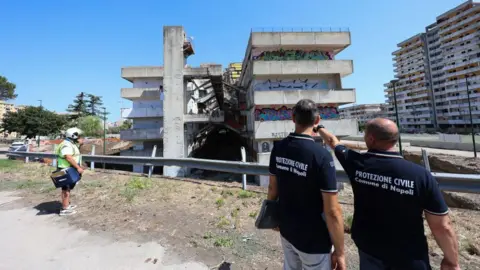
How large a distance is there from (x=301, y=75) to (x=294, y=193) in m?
17.3

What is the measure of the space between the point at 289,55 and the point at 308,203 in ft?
59.6

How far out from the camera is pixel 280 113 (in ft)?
58.1

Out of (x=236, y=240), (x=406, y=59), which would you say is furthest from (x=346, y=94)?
(x=406, y=59)

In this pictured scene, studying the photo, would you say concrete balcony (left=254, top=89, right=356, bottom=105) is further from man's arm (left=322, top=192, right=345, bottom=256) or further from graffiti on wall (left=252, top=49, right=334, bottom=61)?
man's arm (left=322, top=192, right=345, bottom=256)

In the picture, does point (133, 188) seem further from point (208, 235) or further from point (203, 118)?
point (203, 118)

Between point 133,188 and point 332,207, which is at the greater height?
point 332,207

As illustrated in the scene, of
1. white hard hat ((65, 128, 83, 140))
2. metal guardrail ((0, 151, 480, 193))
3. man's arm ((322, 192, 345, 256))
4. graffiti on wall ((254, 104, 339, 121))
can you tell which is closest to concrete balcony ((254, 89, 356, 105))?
graffiti on wall ((254, 104, 339, 121))

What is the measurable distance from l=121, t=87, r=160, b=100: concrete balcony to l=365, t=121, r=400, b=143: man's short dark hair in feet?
78.1

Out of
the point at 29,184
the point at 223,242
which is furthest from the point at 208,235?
A: the point at 29,184

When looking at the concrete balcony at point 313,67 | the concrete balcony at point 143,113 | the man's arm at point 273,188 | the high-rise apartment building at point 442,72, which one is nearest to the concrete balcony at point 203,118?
the concrete balcony at point 143,113

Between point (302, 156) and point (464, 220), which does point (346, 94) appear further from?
point (302, 156)

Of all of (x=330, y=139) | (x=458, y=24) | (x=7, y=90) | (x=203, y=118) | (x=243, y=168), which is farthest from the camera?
(x=458, y=24)

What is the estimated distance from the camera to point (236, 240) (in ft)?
10.7

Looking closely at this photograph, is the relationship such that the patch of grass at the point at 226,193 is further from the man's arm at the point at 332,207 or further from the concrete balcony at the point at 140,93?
the concrete balcony at the point at 140,93
